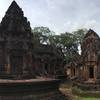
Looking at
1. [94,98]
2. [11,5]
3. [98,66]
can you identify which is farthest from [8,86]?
[98,66]

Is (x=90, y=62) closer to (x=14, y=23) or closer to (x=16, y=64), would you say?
(x=16, y=64)

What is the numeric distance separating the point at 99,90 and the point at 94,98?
8.15 feet

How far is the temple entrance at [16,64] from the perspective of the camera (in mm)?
16672

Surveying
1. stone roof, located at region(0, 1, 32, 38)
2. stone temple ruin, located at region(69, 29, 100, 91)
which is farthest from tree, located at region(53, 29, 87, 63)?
stone roof, located at region(0, 1, 32, 38)

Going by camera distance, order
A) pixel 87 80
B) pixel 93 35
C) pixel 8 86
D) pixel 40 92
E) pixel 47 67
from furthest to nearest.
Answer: pixel 47 67
pixel 93 35
pixel 87 80
pixel 40 92
pixel 8 86

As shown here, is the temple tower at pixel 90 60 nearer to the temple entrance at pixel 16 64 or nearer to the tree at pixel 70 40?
the temple entrance at pixel 16 64

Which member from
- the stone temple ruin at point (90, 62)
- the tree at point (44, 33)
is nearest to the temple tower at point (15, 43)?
the stone temple ruin at point (90, 62)

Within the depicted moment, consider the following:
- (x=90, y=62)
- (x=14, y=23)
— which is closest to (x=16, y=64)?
(x=14, y=23)

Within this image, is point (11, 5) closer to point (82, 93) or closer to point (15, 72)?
point (15, 72)

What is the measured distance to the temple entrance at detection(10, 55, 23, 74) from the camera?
16672 millimetres

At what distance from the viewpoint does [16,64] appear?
55.7 feet

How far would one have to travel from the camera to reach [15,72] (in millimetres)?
16500

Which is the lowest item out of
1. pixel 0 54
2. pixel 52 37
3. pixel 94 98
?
pixel 94 98

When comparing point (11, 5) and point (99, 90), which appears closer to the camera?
point (11, 5)
